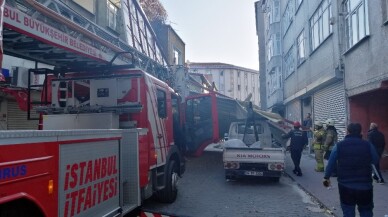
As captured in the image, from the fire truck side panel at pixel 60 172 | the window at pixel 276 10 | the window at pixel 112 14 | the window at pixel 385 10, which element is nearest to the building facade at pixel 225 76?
the window at pixel 276 10

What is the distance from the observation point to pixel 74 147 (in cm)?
379

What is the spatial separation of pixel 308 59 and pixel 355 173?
1432 cm

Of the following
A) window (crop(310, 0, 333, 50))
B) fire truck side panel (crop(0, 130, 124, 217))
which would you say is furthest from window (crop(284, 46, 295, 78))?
fire truck side panel (crop(0, 130, 124, 217))

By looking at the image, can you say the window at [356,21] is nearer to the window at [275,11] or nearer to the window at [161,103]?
the window at [161,103]

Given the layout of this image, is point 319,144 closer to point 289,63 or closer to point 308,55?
point 308,55

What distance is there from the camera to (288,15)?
82.4 feet

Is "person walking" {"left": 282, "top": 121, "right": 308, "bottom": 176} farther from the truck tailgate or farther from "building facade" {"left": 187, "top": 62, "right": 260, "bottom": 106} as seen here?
"building facade" {"left": 187, "top": 62, "right": 260, "bottom": 106}

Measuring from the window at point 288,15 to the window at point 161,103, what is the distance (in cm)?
1801

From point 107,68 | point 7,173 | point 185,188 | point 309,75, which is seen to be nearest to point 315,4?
point 309,75

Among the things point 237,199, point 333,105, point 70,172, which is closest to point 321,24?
point 333,105

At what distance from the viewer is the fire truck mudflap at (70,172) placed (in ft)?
9.47

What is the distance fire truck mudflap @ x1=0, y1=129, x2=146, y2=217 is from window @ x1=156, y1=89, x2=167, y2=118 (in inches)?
66.1

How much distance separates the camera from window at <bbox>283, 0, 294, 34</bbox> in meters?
23.5

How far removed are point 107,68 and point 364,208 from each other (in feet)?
15.0
